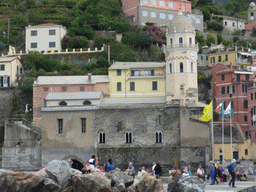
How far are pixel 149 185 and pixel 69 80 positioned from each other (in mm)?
39095

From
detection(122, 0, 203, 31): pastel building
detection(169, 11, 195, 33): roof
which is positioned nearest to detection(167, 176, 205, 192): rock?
detection(169, 11, 195, 33): roof

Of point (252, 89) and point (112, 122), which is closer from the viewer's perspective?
point (112, 122)

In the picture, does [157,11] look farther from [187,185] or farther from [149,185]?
[187,185]

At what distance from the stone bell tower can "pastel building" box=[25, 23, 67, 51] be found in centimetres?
2778

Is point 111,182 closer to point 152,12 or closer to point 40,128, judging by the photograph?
point 40,128

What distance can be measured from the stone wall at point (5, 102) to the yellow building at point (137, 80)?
1396cm

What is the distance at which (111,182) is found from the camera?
31.5 meters

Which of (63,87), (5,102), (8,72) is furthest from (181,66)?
(8,72)

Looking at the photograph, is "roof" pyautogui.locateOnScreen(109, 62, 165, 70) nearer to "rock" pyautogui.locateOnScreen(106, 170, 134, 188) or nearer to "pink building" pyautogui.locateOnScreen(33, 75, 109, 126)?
"pink building" pyautogui.locateOnScreen(33, 75, 109, 126)

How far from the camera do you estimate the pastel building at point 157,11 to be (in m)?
95.3

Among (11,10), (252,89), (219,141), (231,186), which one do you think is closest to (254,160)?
(219,141)

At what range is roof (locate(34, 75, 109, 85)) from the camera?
68.4m

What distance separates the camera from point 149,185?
1247 inches

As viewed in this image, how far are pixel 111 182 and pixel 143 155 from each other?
88.5 ft
